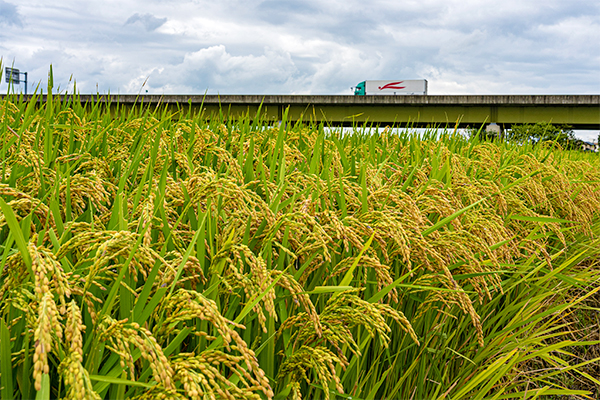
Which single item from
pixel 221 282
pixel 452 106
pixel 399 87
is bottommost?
pixel 221 282

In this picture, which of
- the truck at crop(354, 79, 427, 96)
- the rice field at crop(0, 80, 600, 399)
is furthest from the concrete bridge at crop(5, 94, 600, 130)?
the rice field at crop(0, 80, 600, 399)

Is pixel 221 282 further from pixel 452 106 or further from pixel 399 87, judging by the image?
pixel 399 87

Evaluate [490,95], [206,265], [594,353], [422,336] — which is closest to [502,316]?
[422,336]

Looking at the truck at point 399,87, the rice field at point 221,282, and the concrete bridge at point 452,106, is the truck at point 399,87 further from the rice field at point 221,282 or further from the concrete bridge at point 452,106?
the rice field at point 221,282

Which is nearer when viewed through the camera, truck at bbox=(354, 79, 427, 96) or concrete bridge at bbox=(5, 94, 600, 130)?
concrete bridge at bbox=(5, 94, 600, 130)

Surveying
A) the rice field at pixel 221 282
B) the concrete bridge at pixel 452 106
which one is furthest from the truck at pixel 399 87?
the rice field at pixel 221 282

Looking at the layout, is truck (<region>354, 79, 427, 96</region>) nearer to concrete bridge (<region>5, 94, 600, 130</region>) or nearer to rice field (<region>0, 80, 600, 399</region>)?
concrete bridge (<region>5, 94, 600, 130</region>)

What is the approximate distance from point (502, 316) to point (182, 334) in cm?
238

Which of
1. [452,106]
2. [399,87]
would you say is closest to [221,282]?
[452,106]

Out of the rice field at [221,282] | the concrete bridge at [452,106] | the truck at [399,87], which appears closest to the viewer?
the rice field at [221,282]

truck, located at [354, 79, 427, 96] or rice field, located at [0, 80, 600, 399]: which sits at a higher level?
truck, located at [354, 79, 427, 96]

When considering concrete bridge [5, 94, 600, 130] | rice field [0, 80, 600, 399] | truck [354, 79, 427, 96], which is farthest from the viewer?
truck [354, 79, 427, 96]

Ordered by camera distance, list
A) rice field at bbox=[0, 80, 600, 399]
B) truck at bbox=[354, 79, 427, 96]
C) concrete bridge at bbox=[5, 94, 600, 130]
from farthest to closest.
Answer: truck at bbox=[354, 79, 427, 96] → concrete bridge at bbox=[5, 94, 600, 130] → rice field at bbox=[0, 80, 600, 399]

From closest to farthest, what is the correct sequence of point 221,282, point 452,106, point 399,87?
point 221,282 → point 452,106 → point 399,87
